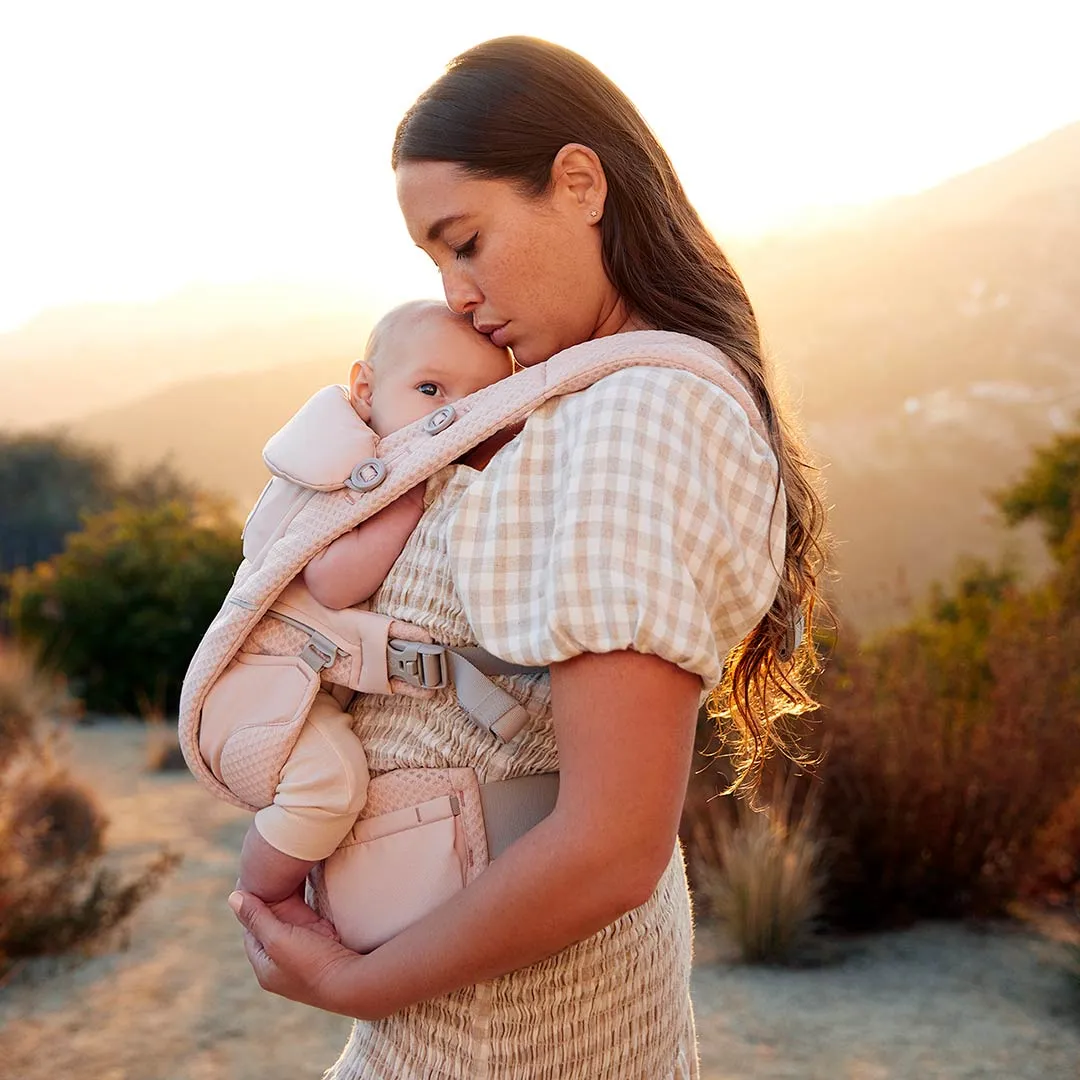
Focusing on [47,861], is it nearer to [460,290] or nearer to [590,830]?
[460,290]

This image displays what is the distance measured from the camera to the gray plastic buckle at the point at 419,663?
1.18 metres

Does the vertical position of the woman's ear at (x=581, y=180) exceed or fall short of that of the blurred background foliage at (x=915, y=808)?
it exceeds it

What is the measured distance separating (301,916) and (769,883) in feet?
14.0

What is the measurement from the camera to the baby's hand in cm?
129

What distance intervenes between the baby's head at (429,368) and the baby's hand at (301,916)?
58cm

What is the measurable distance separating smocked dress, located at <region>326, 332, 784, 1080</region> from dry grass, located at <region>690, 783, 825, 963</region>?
3965mm

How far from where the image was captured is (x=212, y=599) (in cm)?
1191

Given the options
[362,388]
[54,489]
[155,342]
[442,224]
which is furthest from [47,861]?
[155,342]

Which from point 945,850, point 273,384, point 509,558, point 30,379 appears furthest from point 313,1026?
point 30,379

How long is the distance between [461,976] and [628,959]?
0.29 metres

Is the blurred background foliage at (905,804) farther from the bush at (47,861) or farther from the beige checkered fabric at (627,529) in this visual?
the beige checkered fabric at (627,529)

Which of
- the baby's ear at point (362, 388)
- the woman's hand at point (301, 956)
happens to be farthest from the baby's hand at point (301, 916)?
the baby's ear at point (362, 388)

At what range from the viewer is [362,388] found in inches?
62.0

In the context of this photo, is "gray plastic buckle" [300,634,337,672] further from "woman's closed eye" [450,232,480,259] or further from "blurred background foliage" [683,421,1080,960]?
"blurred background foliage" [683,421,1080,960]
